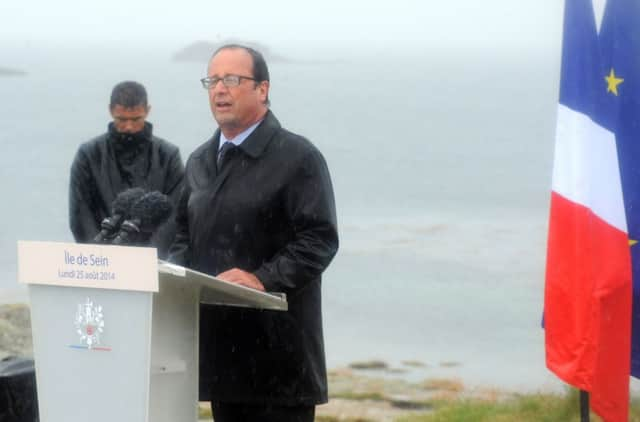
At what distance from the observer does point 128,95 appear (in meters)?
5.08

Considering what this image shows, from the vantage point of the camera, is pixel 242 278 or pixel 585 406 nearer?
pixel 242 278

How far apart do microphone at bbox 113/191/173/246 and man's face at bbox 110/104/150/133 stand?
1.87 m

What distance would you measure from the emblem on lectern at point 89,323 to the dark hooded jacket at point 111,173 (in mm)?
2155

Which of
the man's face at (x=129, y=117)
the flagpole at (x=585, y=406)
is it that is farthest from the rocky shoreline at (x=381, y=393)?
the man's face at (x=129, y=117)

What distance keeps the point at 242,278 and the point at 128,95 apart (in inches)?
75.8

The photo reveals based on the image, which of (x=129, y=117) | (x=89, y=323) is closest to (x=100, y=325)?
(x=89, y=323)

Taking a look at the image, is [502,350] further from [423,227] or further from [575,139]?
[575,139]

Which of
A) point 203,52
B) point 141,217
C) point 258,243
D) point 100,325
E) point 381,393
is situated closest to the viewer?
point 100,325

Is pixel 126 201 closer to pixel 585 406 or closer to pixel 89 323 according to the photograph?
pixel 89 323

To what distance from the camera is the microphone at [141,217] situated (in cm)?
322

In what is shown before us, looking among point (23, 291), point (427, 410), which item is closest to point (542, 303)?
point (427, 410)

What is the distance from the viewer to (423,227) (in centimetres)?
522

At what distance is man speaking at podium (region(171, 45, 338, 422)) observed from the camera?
11.5 ft

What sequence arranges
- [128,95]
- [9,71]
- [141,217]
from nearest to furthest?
[141,217], [128,95], [9,71]
